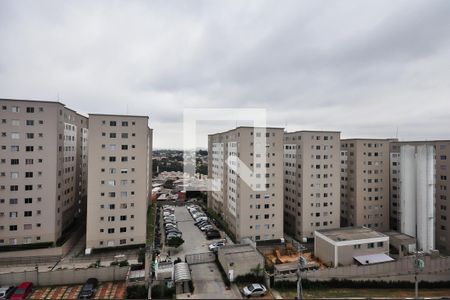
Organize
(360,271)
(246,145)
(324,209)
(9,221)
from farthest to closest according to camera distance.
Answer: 1. (324,209)
2. (246,145)
3. (9,221)
4. (360,271)

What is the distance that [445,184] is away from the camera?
29609 mm

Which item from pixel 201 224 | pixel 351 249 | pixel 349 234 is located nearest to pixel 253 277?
pixel 351 249

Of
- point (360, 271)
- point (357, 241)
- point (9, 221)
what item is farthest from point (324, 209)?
point (9, 221)

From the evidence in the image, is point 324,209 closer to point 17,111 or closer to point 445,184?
point 445,184

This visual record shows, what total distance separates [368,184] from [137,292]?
27987mm

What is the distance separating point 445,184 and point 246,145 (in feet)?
75.5

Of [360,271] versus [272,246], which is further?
[272,246]

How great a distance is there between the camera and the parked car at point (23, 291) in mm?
17281

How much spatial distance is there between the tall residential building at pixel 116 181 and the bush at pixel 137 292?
7.82 meters

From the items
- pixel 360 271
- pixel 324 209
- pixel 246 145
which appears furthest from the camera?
pixel 324 209

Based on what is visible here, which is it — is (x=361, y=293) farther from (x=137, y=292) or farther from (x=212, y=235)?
(x=137, y=292)

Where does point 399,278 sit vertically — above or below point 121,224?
below

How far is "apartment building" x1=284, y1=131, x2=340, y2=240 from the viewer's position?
29.0m

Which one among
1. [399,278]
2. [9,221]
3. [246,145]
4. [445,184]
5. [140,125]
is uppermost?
[140,125]
